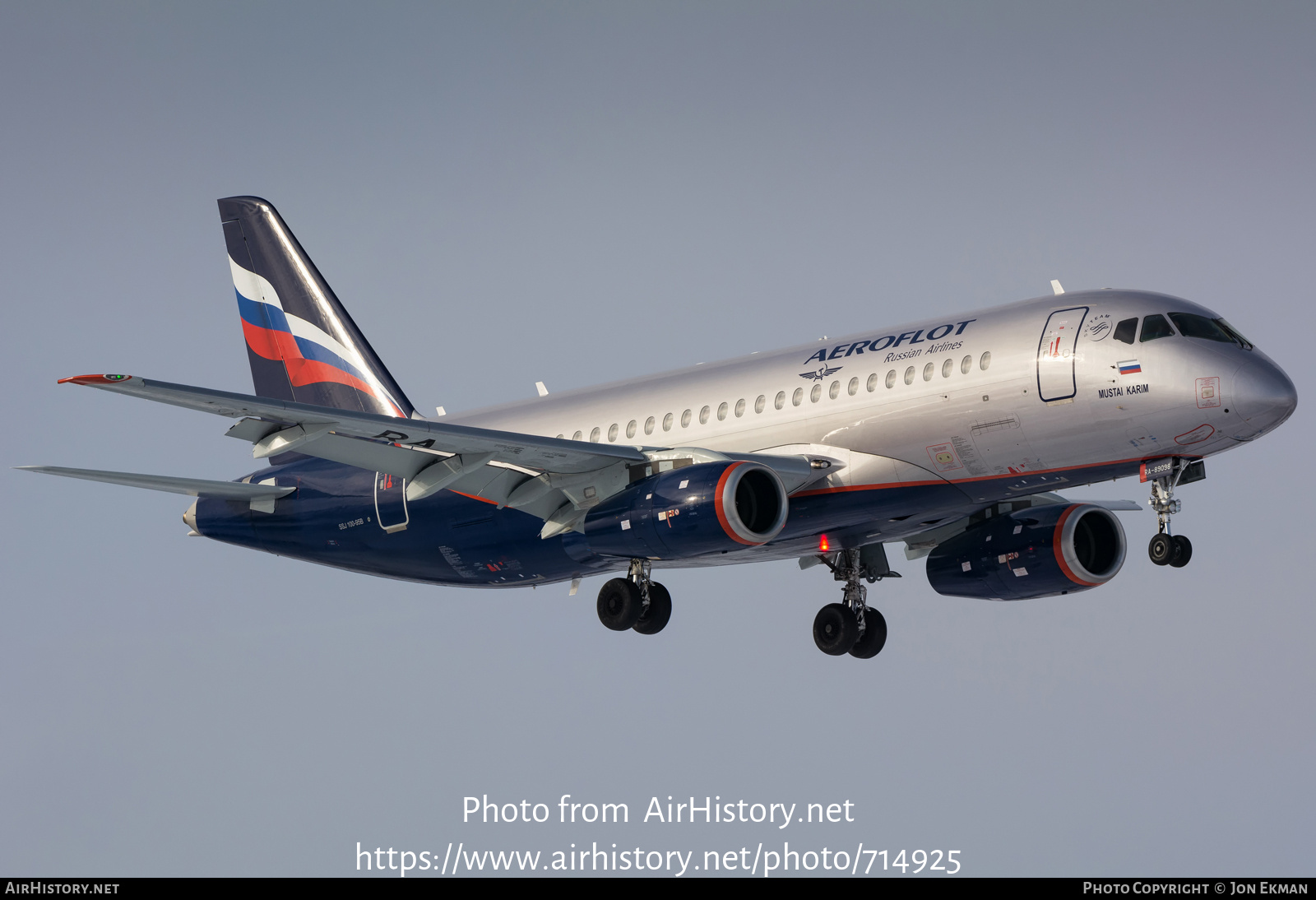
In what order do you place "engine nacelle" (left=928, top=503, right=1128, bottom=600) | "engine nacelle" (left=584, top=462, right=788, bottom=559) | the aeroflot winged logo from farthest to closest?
"engine nacelle" (left=928, top=503, right=1128, bottom=600)
the aeroflot winged logo
"engine nacelle" (left=584, top=462, right=788, bottom=559)

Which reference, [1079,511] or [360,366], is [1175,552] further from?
[360,366]

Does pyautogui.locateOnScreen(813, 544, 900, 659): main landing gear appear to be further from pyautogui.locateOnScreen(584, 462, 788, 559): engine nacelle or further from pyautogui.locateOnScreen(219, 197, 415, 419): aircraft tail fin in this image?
pyautogui.locateOnScreen(219, 197, 415, 419): aircraft tail fin

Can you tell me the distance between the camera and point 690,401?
118ft

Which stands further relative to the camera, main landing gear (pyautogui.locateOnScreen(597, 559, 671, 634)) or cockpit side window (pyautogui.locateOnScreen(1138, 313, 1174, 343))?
main landing gear (pyautogui.locateOnScreen(597, 559, 671, 634))

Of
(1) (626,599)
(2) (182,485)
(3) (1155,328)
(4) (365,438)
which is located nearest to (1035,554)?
(3) (1155,328)

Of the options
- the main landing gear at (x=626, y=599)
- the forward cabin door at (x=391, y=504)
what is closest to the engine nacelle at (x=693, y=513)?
the main landing gear at (x=626, y=599)

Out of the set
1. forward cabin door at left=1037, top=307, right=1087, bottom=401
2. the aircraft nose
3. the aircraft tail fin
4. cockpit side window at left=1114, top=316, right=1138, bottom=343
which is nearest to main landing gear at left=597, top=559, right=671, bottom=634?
forward cabin door at left=1037, top=307, right=1087, bottom=401

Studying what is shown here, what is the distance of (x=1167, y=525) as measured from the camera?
31.1 metres

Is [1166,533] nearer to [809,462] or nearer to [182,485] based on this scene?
[809,462]

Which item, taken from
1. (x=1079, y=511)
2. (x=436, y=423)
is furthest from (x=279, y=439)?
(x=1079, y=511)

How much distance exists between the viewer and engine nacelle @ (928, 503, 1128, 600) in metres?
37.4

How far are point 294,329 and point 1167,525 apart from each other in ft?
80.3

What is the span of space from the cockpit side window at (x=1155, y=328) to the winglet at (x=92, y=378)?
18.6 m

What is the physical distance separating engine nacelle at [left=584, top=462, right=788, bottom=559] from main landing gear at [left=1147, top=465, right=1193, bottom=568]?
721 centimetres
